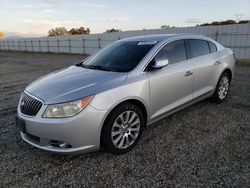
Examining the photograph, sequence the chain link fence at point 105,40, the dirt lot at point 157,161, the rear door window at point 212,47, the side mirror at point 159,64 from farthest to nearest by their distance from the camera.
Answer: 1. the chain link fence at point 105,40
2. the rear door window at point 212,47
3. the side mirror at point 159,64
4. the dirt lot at point 157,161

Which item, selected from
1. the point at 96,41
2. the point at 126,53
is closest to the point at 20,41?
the point at 96,41

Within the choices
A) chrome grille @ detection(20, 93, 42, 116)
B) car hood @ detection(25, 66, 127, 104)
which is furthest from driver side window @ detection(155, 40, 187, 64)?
chrome grille @ detection(20, 93, 42, 116)

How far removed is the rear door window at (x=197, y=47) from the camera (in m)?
4.00

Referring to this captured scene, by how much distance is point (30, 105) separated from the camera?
2.77m

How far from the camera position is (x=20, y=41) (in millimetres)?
38438

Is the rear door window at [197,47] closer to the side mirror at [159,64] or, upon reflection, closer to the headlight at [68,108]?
the side mirror at [159,64]

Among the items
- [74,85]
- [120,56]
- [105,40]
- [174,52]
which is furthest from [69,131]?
[105,40]

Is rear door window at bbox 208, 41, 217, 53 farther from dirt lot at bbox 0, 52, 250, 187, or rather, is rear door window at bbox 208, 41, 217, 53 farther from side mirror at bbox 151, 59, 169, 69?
side mirror at bbox 151, 59, 169, 69

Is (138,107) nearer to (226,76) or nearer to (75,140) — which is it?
(75,140)

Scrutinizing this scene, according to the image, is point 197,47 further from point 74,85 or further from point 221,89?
point 74,85

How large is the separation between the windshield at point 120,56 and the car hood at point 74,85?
0.83 ft

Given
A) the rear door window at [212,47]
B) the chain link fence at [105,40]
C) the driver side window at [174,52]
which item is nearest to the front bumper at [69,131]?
the driver side window at [174,52]

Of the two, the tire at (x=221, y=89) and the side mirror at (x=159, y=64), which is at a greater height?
the side mirror at (x=159, y=64)

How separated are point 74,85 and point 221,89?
11.5 ft
